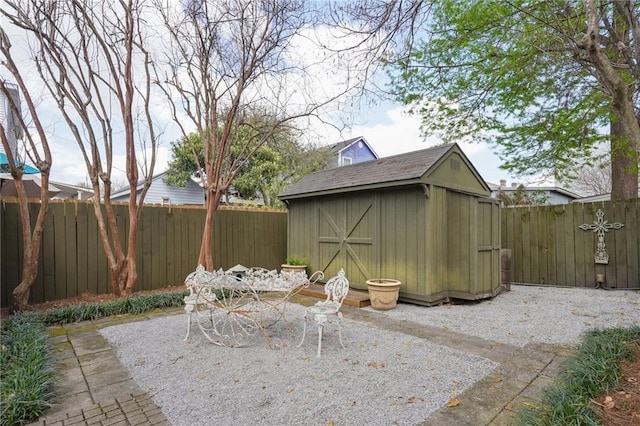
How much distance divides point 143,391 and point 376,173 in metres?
4.93

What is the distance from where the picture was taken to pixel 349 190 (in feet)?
20.7

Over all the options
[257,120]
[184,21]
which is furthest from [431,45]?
[184,21]

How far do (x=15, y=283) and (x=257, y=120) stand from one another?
554 cm

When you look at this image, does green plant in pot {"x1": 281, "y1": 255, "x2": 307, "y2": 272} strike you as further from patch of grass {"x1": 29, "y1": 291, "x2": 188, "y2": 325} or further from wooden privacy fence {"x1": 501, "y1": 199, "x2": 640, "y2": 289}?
wooden privacy fence {"x1": 501, "y1": 199, "x2": 640, "y2": 289}

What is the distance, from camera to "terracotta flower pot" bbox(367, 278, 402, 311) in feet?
17.1

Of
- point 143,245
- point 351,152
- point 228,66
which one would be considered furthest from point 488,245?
point 351,152

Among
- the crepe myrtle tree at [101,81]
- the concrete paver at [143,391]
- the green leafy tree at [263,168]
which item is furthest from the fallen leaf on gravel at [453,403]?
the green leafy tree at [263,168]

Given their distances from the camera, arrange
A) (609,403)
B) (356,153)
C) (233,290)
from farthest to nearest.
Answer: (356,153)
(233,290)
(609,403)

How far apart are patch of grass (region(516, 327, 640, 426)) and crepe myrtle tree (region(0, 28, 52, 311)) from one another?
6.11 m

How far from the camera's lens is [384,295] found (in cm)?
521

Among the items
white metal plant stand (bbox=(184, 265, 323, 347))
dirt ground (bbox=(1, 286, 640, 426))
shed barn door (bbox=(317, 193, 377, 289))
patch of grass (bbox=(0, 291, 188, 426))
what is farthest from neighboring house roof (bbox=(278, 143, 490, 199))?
patch of grass (bbox=(0, 291, 188, 426))

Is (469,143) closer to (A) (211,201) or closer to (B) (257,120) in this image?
(B) (257,120)

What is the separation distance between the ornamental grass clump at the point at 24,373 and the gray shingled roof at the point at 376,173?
4.84 metres

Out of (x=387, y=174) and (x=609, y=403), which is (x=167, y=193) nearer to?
(x=387, y=174)
